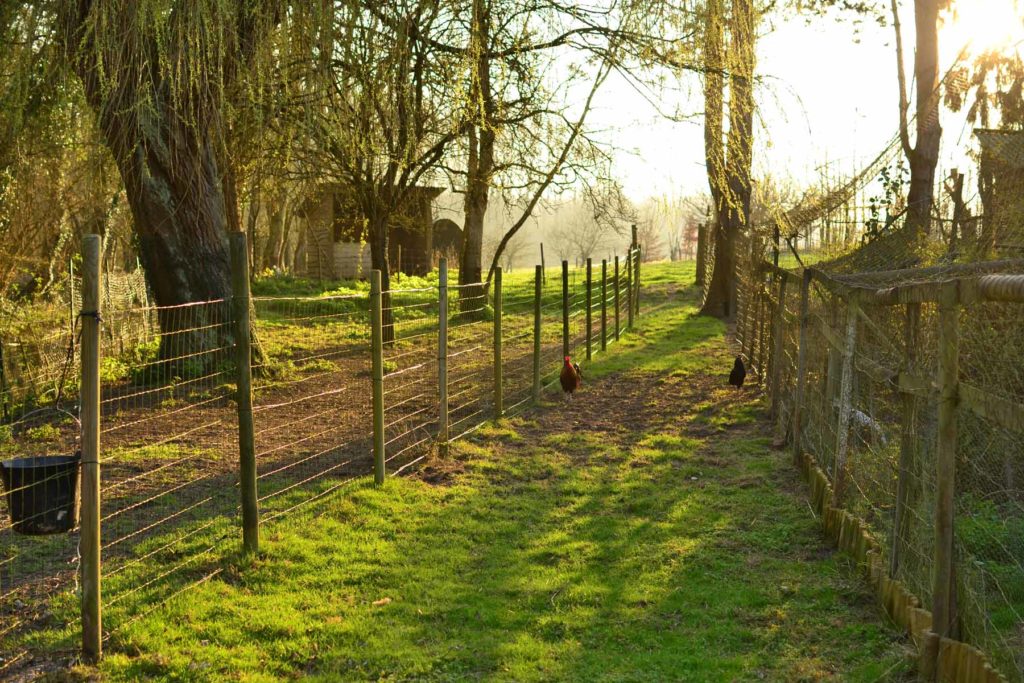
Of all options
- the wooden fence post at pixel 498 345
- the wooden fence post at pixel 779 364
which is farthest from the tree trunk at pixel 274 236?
the wooden fence post at pixel 779 364

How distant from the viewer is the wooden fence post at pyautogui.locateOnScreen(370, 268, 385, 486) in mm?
6949

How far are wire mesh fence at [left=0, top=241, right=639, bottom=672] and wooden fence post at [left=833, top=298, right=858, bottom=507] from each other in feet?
10.1

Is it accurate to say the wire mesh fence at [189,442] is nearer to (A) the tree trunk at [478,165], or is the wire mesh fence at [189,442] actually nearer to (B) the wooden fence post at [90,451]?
(B) the wooden fence post at [90,451]

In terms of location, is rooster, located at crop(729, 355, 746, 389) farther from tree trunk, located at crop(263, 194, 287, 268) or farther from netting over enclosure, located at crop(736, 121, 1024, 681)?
tree trunk, located at crop(263, 194, 287, 268)

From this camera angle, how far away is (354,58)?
622cm

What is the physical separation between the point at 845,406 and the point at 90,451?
4052mm

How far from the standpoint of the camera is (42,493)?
14.9 feet

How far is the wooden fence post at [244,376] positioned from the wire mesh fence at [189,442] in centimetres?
1

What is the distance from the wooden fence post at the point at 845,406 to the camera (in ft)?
18.4

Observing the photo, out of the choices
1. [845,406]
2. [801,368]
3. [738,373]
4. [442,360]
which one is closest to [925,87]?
[738,373]

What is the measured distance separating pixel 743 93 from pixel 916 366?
135 inches

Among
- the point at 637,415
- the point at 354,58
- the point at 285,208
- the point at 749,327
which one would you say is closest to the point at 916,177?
the point at 749,327

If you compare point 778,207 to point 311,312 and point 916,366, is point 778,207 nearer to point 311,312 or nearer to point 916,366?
point 916,366

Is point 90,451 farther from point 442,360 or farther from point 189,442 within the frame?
point 189,442
